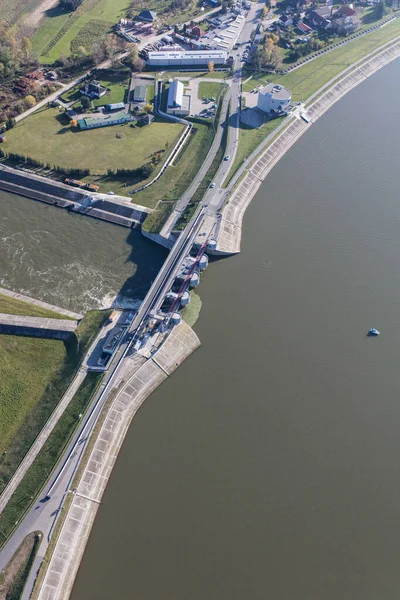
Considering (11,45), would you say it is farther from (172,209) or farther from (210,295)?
(210,295)

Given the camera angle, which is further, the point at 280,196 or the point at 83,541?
the point at 280,196

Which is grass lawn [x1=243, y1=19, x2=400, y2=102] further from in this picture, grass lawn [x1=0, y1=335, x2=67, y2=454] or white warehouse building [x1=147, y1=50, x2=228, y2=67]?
grass lawn [x1=0, y1=335, x2=67, y2=454]

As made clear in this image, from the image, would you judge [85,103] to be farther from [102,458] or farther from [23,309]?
[102,458]

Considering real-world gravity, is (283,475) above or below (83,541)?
above

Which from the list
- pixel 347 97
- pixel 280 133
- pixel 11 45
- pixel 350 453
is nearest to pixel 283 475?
pixel 350 453

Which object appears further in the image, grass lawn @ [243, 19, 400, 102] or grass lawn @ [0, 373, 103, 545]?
grass lawn @ [243, 19, 400, 102]

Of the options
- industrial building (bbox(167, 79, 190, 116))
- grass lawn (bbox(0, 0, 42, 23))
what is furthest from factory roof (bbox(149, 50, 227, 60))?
grass lawn (bbox(0, 0, 42, 23))

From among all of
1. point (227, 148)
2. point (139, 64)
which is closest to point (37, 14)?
point (139, 64)

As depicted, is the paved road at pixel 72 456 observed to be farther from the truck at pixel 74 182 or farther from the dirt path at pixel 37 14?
the dirt path at pixel 37 14
